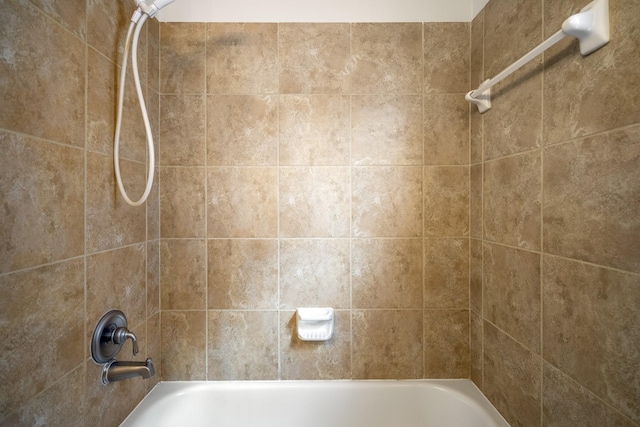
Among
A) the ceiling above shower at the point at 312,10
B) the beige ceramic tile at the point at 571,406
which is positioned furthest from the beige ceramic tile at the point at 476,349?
the ceiling above shower at the point at 312,10

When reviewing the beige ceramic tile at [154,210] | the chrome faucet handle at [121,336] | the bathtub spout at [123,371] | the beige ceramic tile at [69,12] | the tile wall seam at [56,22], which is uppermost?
the beige ceramic tile at [69,12]

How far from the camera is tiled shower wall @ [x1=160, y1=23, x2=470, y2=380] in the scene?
1135 millimetres

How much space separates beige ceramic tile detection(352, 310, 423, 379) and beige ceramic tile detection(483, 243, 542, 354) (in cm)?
29

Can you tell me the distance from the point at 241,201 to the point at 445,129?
3.05 feet

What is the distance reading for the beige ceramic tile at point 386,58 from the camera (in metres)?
1.13

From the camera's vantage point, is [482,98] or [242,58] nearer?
[482,98]

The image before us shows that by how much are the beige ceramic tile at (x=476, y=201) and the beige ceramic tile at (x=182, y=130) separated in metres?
1.15

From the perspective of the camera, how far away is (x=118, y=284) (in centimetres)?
90

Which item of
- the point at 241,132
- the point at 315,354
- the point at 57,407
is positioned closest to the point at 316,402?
the point at 315,354

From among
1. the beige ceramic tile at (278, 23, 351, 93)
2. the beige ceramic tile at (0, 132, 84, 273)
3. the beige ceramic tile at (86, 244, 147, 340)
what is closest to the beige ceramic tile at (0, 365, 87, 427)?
the beige ceramic tile at (86, 244, 147, 340)

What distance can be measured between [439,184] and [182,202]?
1109 millimetres

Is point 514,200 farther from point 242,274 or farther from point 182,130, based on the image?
point 182,130

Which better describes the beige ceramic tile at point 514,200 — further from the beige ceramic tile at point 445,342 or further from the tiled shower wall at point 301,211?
the beige ceramic tile at point 445,342

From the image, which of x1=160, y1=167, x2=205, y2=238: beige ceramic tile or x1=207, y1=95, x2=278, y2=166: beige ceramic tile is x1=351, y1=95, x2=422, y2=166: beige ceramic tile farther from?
x1=160, y1=167, x2=205, y2=238: beige ceramic tile
